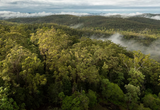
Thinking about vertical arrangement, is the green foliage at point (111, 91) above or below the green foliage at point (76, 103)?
below

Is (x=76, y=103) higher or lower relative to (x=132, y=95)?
higher

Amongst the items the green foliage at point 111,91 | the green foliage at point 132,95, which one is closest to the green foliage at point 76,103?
the green foliage at point 111,91

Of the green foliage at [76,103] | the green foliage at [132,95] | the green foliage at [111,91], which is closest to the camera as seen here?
the green foliage at [76,103]

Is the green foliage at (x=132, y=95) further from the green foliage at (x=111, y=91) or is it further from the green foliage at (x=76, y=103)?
the green foliage at (x=76, y=103)

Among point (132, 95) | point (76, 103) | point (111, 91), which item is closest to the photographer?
point (76, 103)

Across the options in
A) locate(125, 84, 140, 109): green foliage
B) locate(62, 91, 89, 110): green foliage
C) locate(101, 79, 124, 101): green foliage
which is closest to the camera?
locate(62, 91, 89, 110): green foliage

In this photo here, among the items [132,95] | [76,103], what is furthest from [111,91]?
[76,103]

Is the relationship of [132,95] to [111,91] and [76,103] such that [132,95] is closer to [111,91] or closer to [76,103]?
[111,91]

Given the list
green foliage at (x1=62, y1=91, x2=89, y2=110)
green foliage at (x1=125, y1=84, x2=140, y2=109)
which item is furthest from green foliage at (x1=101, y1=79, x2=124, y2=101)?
green foliage at (x1=62, y1=91, x2=89, y2=110)

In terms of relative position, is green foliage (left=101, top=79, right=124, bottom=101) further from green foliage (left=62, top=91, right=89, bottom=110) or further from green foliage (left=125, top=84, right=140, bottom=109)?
green foliage (left=62, top=91, right=89, bottom=110)

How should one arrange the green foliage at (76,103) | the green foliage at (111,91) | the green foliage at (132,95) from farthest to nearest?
1. the green foliage at (111,91)
2. the green foliage at (132,95)
3. the green foliage at (76,103)

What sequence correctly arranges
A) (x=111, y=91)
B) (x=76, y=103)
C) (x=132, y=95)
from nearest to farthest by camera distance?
(x=76, y=103), (x=132, y=95), (x=111, y=91)

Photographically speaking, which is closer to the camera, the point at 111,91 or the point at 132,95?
the point at 132,95
